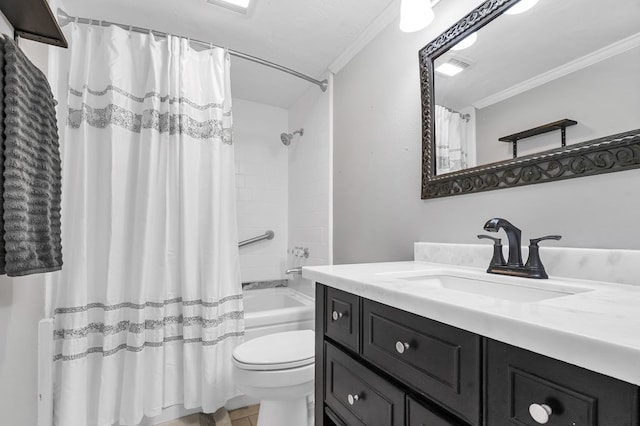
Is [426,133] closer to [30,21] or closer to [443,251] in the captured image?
[443,251]

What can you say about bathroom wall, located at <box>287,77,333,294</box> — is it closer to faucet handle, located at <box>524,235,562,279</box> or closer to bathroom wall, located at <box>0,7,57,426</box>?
faucet handle, located at <box>524,235,562,279</box>

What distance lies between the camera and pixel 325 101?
223 cm

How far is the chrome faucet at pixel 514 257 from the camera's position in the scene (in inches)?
33.3

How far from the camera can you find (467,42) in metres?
1.19

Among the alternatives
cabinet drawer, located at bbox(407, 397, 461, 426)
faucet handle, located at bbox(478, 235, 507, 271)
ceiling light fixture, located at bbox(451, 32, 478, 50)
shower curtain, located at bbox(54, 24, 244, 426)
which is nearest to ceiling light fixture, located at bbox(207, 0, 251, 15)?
shower curtain, located at bbox(54, 24, 244, 426)

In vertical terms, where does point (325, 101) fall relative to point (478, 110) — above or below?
above

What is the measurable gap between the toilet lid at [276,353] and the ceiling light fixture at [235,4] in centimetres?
177

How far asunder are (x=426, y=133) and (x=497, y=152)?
348 millimetres

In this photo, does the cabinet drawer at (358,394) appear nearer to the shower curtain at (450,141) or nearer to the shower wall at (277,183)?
the shower curtain at (450,141)

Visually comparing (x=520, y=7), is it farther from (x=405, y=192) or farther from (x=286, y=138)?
(x=286, y=138)

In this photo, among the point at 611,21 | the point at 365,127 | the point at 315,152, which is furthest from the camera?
the point at 315,152

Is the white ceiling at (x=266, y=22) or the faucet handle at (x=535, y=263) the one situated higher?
the white ceiling at (x=266, y=22)

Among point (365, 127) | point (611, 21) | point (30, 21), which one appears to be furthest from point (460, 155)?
point (30, 21)

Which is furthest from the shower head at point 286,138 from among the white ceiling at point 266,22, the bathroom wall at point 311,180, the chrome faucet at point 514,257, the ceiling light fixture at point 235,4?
the chrome faucet at point 514,257
